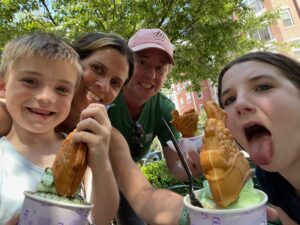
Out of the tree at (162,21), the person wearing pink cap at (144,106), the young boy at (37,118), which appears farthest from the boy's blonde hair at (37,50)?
the tree at (162,21)

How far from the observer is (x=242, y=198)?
3.05ft

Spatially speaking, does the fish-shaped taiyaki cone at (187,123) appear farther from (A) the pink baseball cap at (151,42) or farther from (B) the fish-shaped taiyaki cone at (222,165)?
(B) the fish-shaped taiyaki cone at (222,165)

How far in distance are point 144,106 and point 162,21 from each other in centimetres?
481

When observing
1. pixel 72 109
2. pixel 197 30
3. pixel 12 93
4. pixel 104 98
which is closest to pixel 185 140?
pixel 104 98

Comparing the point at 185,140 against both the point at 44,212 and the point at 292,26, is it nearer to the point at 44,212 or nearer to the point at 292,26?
the point at 44,212

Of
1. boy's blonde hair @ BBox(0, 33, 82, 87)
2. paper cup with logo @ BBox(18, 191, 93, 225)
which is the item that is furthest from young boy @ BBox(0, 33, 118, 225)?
paper cup with logo @ BBox(18, 191, 93, 225)

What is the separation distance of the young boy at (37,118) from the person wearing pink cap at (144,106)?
108 cm

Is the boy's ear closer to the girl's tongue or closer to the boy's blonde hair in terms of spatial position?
the boy's blonde hair

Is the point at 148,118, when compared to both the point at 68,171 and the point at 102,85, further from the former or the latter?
the point at 68,171

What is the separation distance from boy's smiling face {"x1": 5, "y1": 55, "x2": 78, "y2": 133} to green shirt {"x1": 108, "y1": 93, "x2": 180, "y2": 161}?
3.96 feet

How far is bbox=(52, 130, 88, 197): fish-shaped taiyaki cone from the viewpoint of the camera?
1.04 metres

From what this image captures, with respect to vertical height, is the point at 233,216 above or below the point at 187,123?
below

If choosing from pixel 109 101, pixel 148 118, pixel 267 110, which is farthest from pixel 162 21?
pixel 267 110

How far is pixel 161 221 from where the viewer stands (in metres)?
1.32
